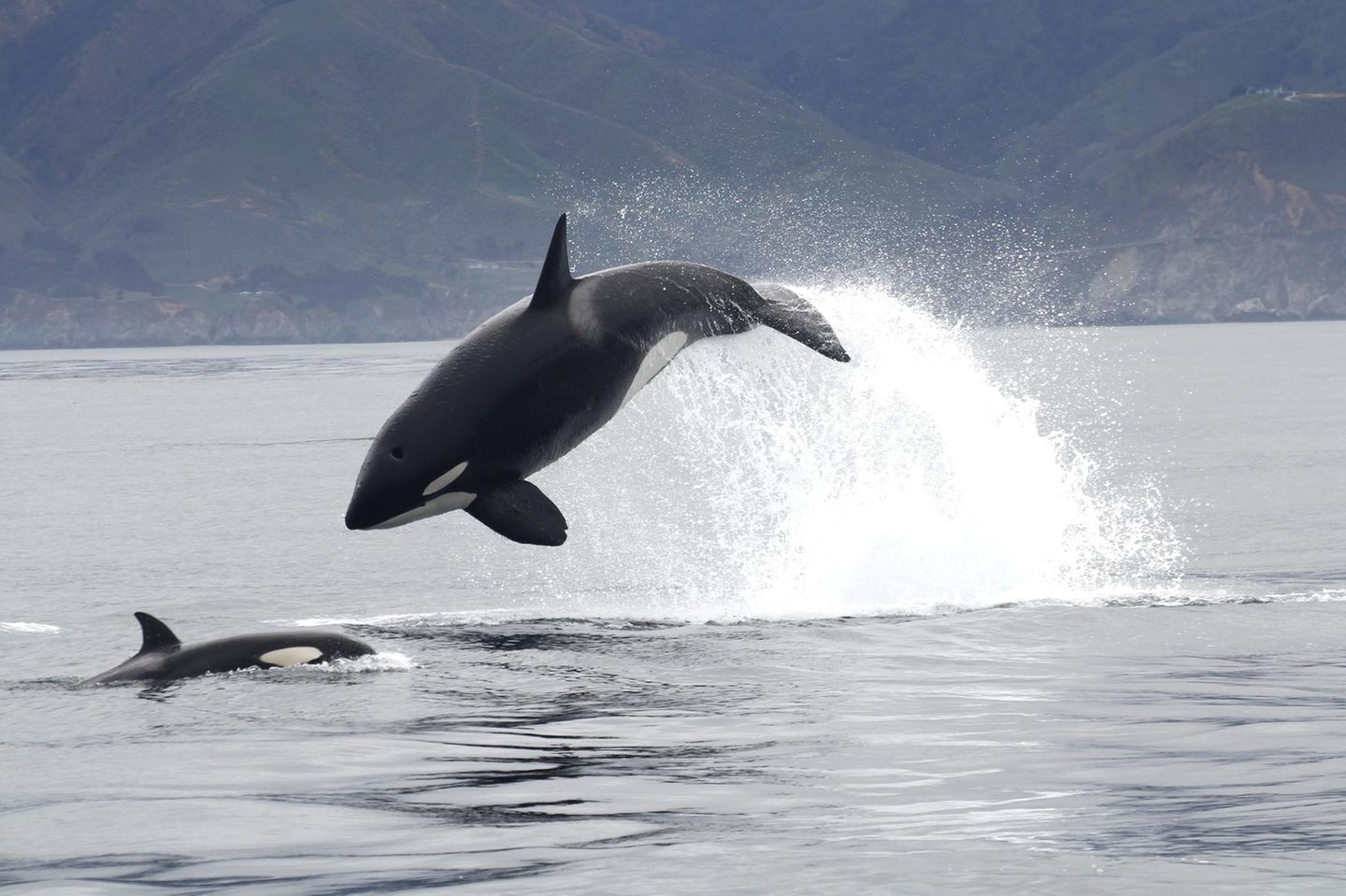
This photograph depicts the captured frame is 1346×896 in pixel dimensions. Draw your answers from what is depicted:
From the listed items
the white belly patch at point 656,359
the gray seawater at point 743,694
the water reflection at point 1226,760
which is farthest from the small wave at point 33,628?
the water reflection at point 1226,760

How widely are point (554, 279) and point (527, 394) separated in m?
1.05

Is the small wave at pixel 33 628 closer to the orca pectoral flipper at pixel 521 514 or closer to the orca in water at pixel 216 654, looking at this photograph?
the orca in water at pixel 216 654

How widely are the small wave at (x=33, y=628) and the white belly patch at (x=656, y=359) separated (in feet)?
36.9

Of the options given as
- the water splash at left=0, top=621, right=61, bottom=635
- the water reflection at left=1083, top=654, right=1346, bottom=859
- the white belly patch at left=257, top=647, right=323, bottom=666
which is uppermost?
the water splash at left=0, top=621, right=61, bottom=635

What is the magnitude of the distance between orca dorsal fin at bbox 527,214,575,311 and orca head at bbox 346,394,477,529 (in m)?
1.51

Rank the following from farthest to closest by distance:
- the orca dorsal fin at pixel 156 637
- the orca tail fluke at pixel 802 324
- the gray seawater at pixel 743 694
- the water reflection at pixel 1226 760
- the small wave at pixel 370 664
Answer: the small wave at pixel 370 664 < the orca dorsal fin at pixel 156 637 < the orca tail fluke at pixel 802 324 < the gray seawater at pixel 743 694 < the water reflection at pixel 1226 760

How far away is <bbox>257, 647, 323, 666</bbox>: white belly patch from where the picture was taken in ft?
64.4

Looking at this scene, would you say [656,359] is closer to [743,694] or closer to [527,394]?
[527,394]

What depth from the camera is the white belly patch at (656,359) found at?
52.3 feet

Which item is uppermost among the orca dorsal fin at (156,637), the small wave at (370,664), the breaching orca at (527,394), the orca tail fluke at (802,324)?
the orca tail fluke at (802,324)

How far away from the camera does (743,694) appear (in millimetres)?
17844

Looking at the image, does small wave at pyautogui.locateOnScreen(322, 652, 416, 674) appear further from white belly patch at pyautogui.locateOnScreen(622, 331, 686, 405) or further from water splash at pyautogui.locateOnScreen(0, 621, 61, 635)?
water splash at pyautogui.locateOnScreen(0, 621, 61, 635)

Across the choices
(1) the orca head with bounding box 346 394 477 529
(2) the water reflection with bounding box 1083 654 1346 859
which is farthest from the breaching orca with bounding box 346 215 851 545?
(2) the water reflection with bounding box 1083 654 1346 859

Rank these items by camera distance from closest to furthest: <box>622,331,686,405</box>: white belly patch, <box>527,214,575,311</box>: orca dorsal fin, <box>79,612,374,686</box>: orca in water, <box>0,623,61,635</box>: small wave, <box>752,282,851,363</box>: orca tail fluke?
<box>527,214,575,311</box>: orca dorsal fin, <box>622,331,686,405</box>: white belly patch, <box>752,282,851,363</box>: orca tail fluke, <box>79,612,374,686</box>: orca in water, <box>0,623,61,635</box>: small wave
